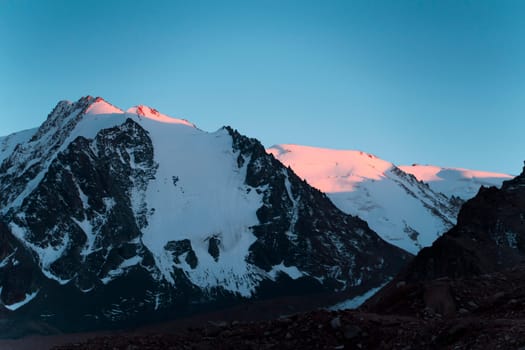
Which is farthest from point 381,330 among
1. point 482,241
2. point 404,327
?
point 482,241

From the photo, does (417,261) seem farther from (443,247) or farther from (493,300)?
(493,300)

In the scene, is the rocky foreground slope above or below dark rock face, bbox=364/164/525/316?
below

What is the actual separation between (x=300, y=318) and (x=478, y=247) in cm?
11803

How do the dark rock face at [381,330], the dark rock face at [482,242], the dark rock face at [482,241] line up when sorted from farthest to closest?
1. the dark rock face at [482,241]
2. the dark rock face at [482,242]
3. the dark rock face at [381,330]

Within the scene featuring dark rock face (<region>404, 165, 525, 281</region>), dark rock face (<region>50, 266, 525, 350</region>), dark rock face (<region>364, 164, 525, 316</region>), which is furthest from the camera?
dark rock face (<region>404, 165, 525, 281</region>)

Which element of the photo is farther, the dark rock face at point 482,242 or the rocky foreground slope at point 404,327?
the dark rock face at point 482,242

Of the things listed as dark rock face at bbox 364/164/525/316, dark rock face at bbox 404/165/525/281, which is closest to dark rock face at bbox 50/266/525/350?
dark rock face at bbox 364/164/525/316

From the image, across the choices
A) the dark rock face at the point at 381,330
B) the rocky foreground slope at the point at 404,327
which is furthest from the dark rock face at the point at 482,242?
the dark rock face at the point at 381,330

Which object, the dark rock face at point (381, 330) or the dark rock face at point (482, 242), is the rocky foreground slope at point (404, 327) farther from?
the dark rock face at point (482, 242)

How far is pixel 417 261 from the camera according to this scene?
15625 cm

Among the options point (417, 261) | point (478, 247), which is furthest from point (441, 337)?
point (417, 261)

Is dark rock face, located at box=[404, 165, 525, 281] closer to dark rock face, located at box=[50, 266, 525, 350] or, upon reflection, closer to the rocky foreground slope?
the rocky foreground slope

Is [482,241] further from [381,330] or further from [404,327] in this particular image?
[381,330]

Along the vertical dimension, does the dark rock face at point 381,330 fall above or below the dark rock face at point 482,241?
below
